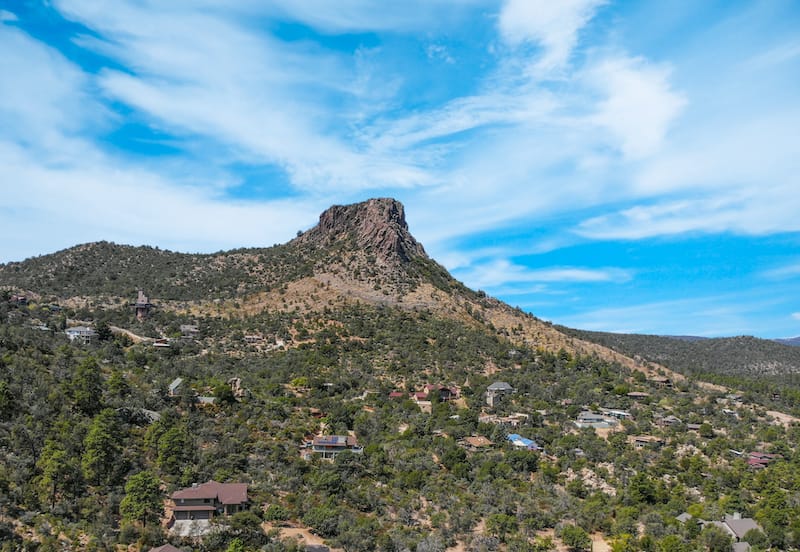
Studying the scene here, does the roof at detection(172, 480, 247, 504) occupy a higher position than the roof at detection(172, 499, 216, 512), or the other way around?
the roof at detection(172, 480, 247, 504)

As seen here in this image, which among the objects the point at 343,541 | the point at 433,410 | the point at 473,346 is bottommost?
the point at 343,541

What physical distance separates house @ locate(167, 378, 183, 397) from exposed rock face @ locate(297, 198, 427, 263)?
165ft

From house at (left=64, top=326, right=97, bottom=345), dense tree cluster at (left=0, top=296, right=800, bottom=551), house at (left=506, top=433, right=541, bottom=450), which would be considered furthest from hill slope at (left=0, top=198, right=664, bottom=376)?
house at (left=506, top=433, right=541, bottom=450)

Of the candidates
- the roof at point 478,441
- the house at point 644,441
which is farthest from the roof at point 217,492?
the house at point 644,441

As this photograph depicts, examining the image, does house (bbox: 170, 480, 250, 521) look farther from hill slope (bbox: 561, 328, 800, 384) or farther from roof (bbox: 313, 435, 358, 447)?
hill slope (bbox: 561, 328, 800, 384)

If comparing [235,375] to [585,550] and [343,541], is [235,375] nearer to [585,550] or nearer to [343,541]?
[343,541]

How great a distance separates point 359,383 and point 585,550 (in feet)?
115

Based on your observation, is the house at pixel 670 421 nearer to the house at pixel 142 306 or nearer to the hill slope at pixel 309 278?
the hill slope at pixel 309 278

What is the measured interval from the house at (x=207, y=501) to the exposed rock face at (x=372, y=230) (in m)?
65.9

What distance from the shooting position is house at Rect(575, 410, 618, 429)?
6450 cm

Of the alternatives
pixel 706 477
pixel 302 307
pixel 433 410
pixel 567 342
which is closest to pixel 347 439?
pixel 433 410

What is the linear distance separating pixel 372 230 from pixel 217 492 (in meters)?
72.5

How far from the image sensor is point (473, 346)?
277ft

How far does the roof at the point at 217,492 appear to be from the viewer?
1533 inches
